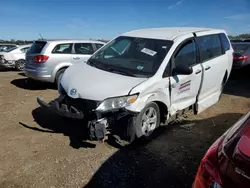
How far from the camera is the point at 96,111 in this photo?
359 cm

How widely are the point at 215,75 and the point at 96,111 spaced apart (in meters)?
3.17

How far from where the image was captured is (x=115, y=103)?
11.9 feet

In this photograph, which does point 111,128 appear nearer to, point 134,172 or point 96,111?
point 96,111

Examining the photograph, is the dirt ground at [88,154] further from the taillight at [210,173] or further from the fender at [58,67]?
the fender at [58,67]

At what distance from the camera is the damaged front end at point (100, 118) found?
3.51 m

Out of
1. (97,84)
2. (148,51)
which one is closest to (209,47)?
(148,51)

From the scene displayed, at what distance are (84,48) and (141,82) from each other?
5.08 meters

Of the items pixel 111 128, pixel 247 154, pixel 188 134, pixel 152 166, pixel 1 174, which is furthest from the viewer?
pixel 188 134

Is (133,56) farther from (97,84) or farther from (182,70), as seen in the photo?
(97,84)

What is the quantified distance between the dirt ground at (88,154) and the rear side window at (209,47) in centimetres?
130

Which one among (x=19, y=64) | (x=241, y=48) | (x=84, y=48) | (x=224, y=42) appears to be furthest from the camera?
(x=19, y=64)

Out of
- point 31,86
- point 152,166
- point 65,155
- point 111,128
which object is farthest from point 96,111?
point 31,86

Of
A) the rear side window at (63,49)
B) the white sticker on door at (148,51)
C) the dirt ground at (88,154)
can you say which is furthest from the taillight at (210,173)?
the rear side window at (63,49)

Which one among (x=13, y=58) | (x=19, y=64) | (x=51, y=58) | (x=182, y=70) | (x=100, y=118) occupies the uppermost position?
(x=182, y=70)
